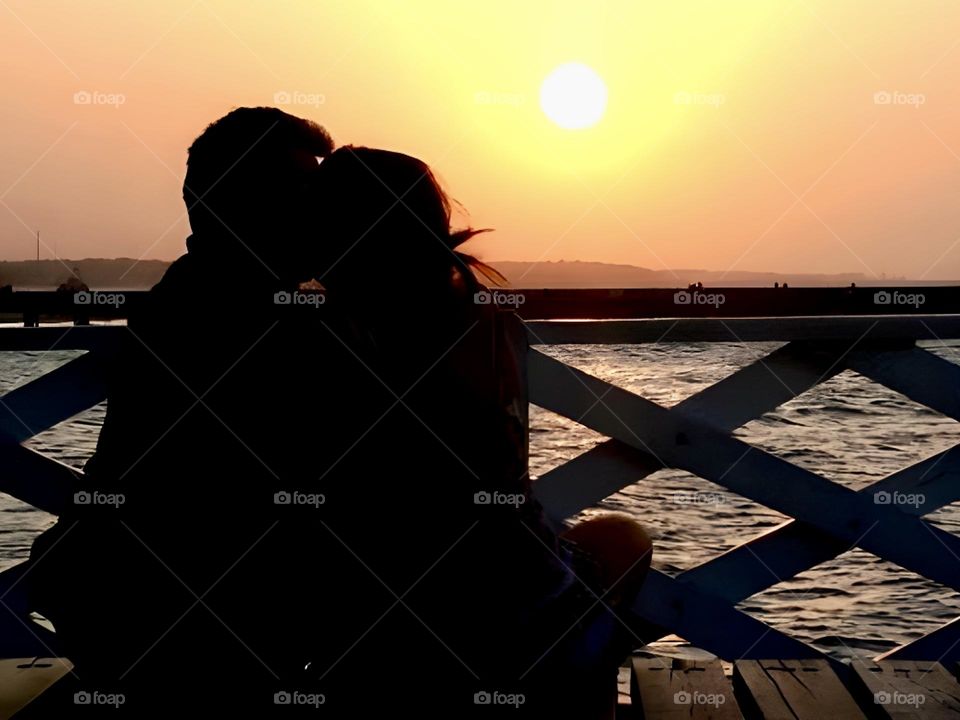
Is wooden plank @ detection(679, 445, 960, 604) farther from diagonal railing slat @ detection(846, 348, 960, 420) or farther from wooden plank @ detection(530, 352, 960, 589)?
diagonal railing slat @ detection(846, 348, 960, 420)

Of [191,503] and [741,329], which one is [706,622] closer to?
[741,329]

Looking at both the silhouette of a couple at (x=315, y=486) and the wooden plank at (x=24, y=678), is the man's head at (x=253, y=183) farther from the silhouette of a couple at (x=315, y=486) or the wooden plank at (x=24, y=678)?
the wooden plank at (x=24, y=678)

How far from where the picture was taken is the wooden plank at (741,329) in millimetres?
3057

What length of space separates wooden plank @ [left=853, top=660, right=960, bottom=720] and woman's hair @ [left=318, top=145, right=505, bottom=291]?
1.86 m

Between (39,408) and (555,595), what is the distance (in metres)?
1.61

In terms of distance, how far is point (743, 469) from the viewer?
322 cm

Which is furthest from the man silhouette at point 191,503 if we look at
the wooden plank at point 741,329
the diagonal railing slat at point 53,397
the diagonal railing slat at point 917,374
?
the diagonal railing slat at point 917,374

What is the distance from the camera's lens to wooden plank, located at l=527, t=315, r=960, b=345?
3.06 m

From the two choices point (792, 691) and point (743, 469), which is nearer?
point (792, 691)

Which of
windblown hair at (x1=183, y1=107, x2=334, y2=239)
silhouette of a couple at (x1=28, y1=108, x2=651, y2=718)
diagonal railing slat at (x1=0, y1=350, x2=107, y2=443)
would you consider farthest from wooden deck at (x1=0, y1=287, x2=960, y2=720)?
silhouette of a couple at (x1=28, y1=108, x2=651, y2=718)

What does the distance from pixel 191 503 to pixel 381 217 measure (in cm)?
52

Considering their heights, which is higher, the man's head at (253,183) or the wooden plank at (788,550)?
the man's head at (253,183)

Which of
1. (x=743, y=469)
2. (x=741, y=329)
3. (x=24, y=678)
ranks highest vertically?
(x=741, y=329)

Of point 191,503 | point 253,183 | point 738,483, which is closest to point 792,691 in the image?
point 738,483
